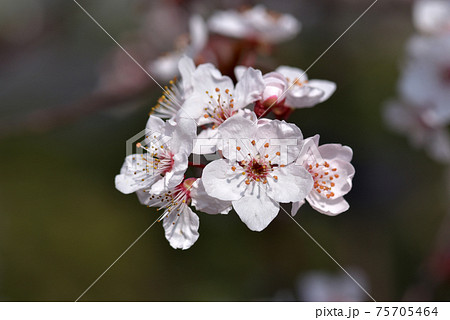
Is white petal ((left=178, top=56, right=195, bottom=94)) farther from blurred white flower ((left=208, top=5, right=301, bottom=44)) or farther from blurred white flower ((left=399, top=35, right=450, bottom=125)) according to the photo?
blurred white flower ((left=399, top=35, right=450, bottom=125))

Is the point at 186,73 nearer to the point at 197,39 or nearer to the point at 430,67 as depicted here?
the point at 197,39

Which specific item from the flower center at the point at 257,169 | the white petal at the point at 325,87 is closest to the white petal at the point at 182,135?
the flower center at the point at 257,169

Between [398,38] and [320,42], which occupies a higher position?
[320,42]

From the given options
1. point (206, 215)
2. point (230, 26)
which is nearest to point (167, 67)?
point (230, 26)

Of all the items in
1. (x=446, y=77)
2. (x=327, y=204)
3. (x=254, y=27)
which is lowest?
(x=446, y=77)

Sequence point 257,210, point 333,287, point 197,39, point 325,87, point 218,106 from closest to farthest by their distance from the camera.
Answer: point 257,210, point 218,106, point 325,87, point 197,39, point 333,287
